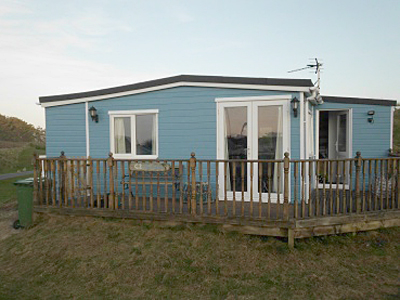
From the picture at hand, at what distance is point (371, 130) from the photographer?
7438mm

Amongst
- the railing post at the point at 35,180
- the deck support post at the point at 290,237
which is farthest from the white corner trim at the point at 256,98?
the railing post at the point at 35,180

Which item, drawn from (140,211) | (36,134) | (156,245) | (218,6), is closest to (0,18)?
(218,6)

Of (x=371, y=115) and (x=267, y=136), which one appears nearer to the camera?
(x=267, y=136)

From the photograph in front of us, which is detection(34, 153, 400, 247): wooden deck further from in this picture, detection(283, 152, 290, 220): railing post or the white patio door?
the white patio door

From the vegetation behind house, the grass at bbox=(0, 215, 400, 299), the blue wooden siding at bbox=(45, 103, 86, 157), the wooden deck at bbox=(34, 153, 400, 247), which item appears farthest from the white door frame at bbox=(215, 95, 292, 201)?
the vegetation behind house

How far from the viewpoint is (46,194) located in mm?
5328

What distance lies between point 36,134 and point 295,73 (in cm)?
3714

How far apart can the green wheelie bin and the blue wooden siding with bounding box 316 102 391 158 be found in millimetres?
7913

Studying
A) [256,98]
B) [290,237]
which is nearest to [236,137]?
[256,98]

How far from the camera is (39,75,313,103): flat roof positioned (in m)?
5.25

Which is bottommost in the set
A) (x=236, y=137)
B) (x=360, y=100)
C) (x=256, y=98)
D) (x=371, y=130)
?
(x=236, y=137)

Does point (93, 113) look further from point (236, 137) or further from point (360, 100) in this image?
point (360, 100)

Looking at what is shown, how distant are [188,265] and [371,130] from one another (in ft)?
21.5

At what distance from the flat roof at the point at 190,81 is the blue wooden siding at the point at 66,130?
26cm
